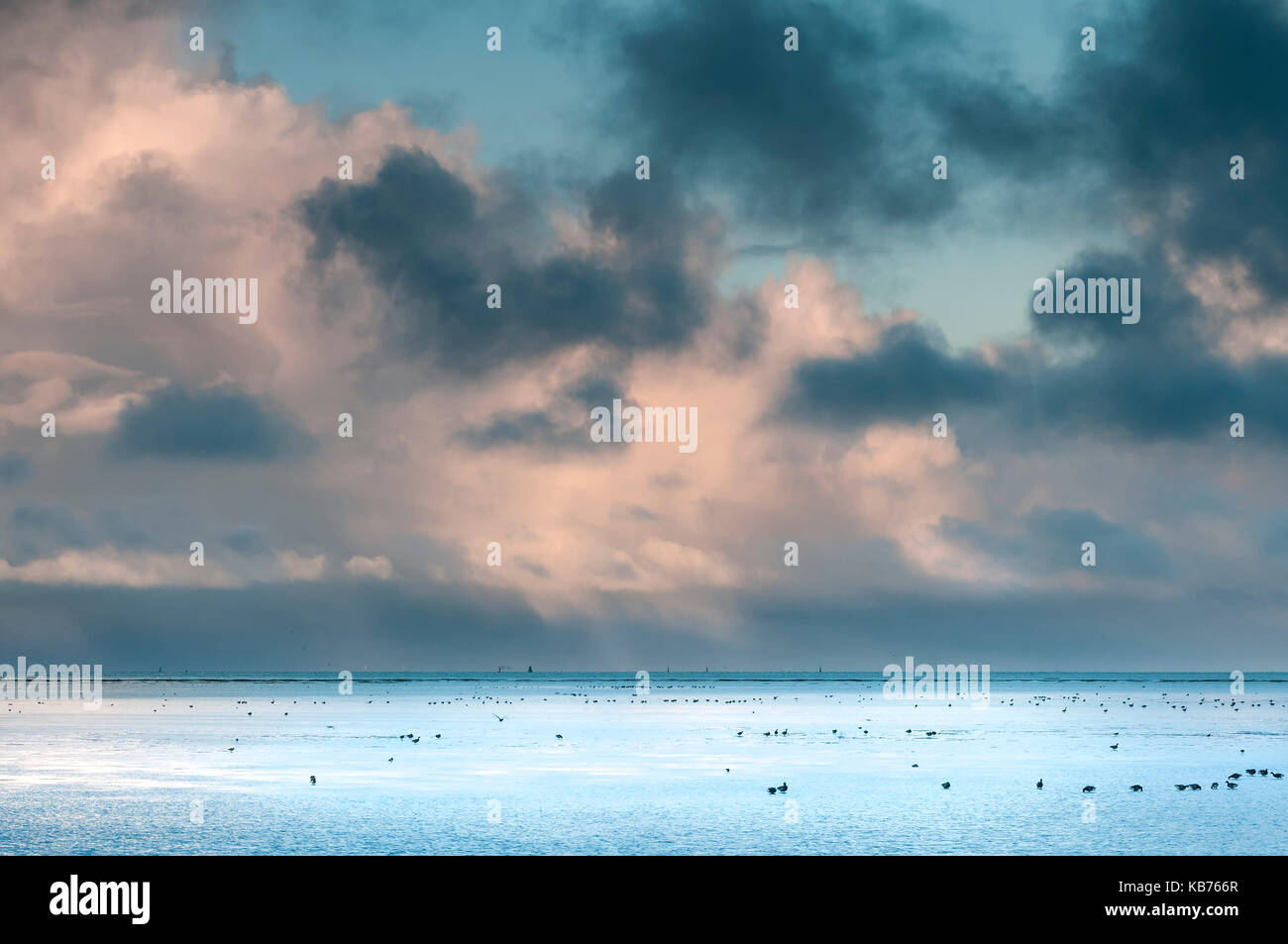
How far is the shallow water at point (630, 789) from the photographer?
40375mm

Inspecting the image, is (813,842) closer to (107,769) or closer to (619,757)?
(619,757)

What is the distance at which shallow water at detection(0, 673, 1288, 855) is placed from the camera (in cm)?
4038

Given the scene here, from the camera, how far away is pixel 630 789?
5453 cm

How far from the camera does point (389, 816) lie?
45688 millimetres
